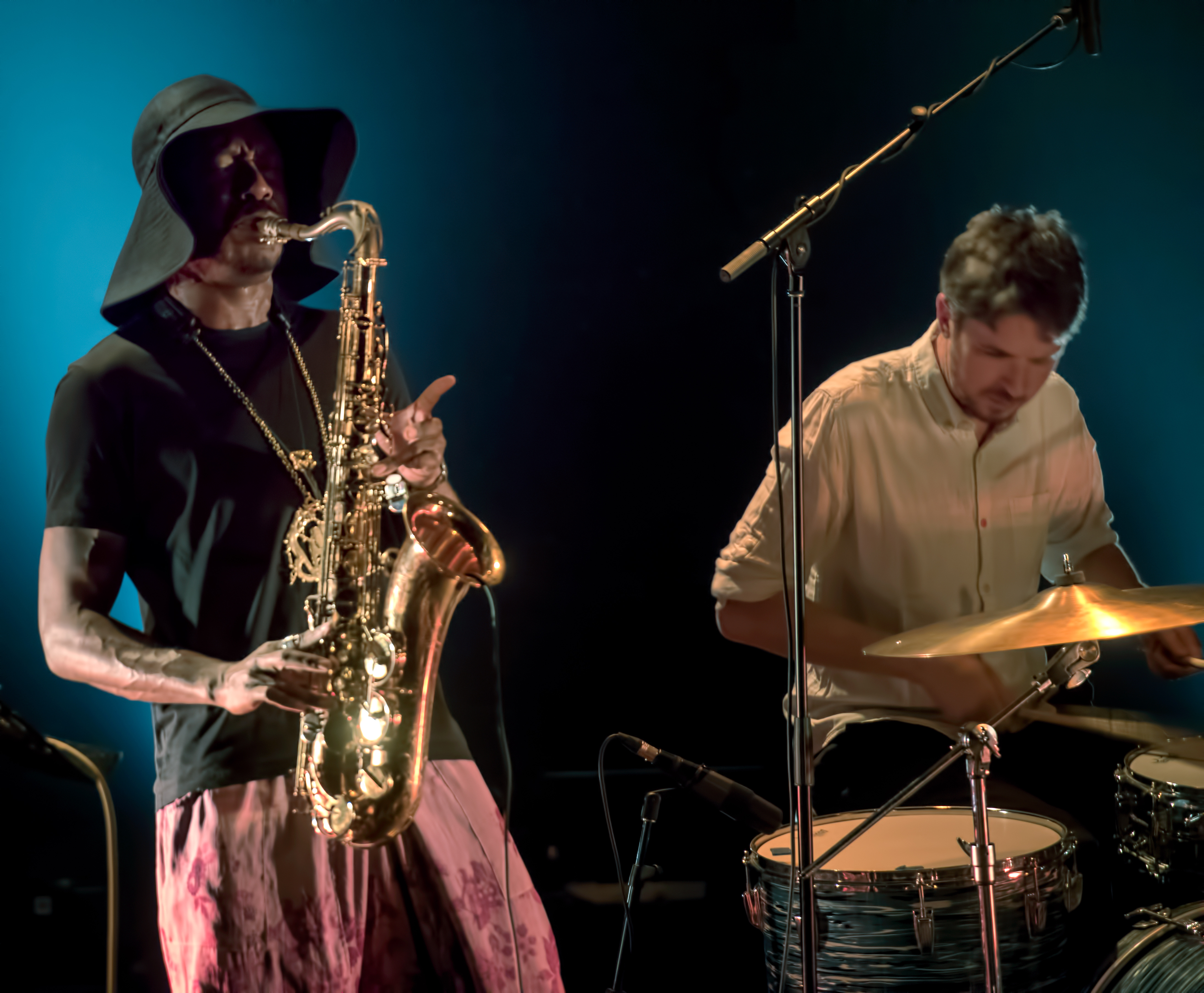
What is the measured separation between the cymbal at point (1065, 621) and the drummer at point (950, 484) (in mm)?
543

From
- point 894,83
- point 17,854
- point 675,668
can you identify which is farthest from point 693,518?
point 17,854

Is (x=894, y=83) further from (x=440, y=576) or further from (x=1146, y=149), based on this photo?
(x=440, y=576)

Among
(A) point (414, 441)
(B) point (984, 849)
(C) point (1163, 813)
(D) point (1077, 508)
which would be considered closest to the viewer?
(B) point (984, 849)

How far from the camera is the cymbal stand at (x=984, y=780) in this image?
1.80 meters

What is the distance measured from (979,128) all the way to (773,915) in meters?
2.20

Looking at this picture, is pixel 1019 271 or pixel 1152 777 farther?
pixel 1019 271

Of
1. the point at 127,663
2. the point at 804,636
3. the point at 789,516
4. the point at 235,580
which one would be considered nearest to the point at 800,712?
the point at 804,636

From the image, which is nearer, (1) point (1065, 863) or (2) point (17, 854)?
(1) point (1065, 863)

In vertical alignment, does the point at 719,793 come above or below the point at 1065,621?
below

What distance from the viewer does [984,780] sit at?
1.84 metres

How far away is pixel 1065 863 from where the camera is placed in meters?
2.01

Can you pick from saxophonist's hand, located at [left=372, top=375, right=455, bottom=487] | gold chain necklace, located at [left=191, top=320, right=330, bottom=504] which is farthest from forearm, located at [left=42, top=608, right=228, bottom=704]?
saxophonist's hand, located at [left=372, top=375, right=455, bottom=487]

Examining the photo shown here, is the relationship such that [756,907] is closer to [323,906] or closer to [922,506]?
[323,906]

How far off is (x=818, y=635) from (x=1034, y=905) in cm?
83
